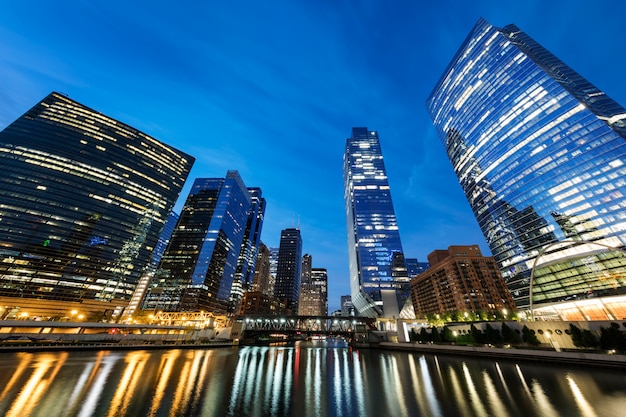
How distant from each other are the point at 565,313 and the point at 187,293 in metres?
191

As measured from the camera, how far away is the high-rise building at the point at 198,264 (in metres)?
160

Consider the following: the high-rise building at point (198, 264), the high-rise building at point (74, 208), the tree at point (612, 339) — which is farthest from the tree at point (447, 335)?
the high-rise building at point (74, 208)

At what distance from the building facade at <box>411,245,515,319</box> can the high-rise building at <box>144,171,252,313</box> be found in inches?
6028

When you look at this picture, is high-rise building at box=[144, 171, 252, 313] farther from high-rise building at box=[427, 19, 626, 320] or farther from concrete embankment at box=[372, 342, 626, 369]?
high-rise building at box=[427, 19, 626, 320]

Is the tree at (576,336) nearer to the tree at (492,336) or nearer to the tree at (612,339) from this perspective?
the tree at (612,339)

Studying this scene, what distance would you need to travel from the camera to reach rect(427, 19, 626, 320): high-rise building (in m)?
81.8

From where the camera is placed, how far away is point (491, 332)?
197 feet

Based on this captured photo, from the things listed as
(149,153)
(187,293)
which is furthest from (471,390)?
(149,153)

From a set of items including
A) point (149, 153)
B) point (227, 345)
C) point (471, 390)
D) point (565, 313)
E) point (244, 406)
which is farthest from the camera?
point (149, 153)

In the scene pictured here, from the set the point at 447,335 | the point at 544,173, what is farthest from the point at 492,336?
the point at 544,173

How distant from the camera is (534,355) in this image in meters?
45.4

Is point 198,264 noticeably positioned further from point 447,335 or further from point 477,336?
→ point 477,336

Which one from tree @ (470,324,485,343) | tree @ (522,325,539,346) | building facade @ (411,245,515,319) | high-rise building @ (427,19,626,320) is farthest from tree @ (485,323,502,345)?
building facade @ (411,245,515,319)

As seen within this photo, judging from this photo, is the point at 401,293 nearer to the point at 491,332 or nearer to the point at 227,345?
the point at 491,332
